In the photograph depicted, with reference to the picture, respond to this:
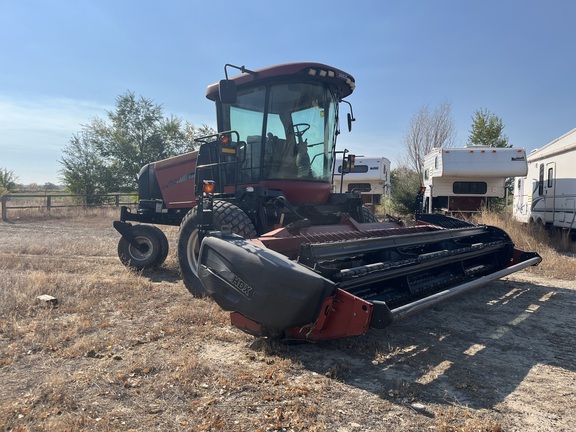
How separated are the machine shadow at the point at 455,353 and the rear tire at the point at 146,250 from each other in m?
4.22

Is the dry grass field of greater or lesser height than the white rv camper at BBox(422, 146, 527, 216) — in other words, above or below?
below

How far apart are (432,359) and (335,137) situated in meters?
3.78

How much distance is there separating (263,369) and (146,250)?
4797 mm

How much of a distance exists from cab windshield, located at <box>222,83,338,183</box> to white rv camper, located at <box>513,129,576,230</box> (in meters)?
7.62

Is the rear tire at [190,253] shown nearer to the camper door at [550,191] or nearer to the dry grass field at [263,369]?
the dry grass field at [263,369]

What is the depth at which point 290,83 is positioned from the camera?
556cm

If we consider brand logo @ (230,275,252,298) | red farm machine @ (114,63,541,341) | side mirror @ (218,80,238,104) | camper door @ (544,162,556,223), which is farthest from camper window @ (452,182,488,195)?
brand logo @ (230,275,252,298)

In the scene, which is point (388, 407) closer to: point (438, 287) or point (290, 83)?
point (438, 287)

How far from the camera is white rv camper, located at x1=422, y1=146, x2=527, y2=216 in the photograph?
12.4 meters

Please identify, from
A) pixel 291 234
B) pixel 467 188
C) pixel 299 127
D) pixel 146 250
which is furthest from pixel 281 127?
pixel 467 188

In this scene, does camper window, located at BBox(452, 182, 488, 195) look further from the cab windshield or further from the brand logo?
the brand logo

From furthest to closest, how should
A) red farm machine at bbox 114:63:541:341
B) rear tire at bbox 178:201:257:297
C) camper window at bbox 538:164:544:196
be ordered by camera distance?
camper window at bbox 538:164:544:196 < rear tire at bbox 178:201:257:297 < red farm machine at bbox 114:63:541:341

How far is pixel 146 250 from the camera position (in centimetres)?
739

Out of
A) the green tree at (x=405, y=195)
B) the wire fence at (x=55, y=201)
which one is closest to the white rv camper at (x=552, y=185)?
the green tree at (x=405, y=195)
